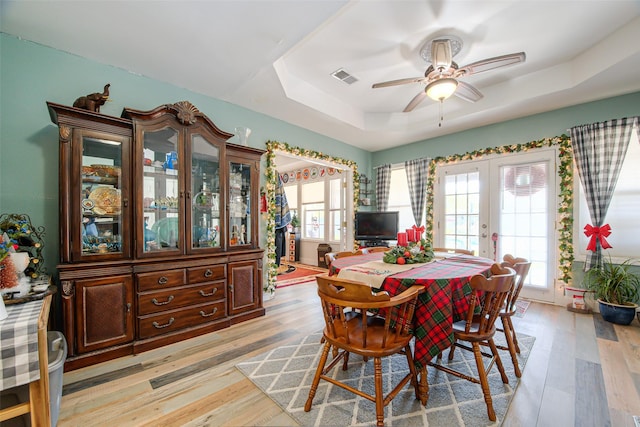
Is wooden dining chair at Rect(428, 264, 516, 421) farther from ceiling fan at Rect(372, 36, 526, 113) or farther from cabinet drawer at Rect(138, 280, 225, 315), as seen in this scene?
cabinet drawer at Rect(138, 280, 225, 315)

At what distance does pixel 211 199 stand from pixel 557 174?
4.59m

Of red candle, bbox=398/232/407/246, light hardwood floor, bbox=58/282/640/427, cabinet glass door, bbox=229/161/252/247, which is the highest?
cabinet glass door, bbox=229/161/252/247

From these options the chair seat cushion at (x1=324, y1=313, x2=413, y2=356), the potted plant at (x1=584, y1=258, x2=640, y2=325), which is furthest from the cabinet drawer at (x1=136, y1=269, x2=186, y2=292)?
the potted plant at (x1=584, y1=258, x2=640, y2=325)

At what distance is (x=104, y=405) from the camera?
172cm

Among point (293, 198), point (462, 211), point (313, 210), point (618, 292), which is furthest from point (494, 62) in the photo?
point (293, 198)

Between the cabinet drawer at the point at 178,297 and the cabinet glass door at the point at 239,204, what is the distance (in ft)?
1.78

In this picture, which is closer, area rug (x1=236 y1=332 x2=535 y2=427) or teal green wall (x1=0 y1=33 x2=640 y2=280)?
area rug (x1=236 y1=332 x2=535 y2=427)

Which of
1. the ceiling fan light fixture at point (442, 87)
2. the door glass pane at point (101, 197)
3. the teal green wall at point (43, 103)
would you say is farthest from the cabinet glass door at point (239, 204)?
the ceiling fan light fixture at point (442, 87)

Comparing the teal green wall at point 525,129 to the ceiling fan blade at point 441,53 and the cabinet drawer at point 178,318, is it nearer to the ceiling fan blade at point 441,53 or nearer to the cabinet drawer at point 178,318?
the ceiling fan blade at point 441,53

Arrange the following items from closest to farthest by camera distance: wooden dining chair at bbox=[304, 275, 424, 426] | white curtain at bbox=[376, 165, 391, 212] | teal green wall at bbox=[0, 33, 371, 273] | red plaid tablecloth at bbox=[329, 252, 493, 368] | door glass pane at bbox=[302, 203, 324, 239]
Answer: wooden dining chair at bbox=[304, 275, 424, 426]
red plaid tablecloth at bbox=[329, 252, 493, 368]
teal green wall at bbox=[0, 33, 371, 273]
white curtain at bbox=[376, 165, 391, 212]
door glass pane at bbox=[302, 203, 324, 239]

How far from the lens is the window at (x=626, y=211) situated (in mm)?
3221

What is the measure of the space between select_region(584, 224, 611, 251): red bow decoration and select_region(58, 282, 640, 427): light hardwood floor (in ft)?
3.08

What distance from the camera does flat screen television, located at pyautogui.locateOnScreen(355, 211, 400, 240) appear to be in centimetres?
508

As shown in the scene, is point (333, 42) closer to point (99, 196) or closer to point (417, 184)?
point (99, 196)
